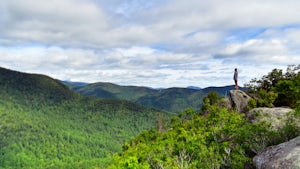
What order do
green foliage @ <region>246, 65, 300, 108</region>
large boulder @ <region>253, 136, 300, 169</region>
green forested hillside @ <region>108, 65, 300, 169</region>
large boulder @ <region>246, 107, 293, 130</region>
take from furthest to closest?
green foliage @ <region>246, 65, 300, 108</region>
large boulder @ <region>246, 107, 293, 130</region>
green forested hillside @ <region>108, 65, 300, 169</region>
large boulder @ <region>253, 136, 300, 169</region>

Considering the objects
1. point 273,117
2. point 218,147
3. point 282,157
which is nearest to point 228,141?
point 218,147

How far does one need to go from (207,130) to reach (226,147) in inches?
283

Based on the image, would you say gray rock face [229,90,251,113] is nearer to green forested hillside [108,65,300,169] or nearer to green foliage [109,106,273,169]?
green forested hillside [108,65,300,169]

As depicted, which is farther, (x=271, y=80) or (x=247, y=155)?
(x=271, y=80)

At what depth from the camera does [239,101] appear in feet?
146

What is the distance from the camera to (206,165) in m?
28.7

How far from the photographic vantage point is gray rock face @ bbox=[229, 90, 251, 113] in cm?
4359

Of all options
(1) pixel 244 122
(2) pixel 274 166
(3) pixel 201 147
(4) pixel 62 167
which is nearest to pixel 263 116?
(1) pixel 244 122

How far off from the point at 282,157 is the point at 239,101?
89.7ft

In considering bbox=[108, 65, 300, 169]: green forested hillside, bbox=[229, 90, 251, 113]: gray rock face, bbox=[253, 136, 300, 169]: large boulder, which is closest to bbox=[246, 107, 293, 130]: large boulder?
bbox=[108, 65, 300, 169]: green forested hillside

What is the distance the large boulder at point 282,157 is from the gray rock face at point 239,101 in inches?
914

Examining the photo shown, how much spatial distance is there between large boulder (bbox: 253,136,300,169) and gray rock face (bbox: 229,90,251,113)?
76.2ft

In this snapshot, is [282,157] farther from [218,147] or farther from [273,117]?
[218,147]

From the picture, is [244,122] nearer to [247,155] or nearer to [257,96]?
[247,155]
